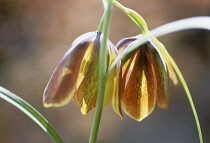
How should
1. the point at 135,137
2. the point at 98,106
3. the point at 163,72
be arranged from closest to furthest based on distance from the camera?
the point at 98,106, the point at 163,72, the point at 135,137

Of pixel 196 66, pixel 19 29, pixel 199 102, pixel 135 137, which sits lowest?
pixel 135 137

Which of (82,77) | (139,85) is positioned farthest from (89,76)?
(139,85)

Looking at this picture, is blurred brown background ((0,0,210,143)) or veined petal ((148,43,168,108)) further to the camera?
blurred brown background ((0,0,210,143))

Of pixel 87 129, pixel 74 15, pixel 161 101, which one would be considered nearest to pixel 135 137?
pixel 87 129

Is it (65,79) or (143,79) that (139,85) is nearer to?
(143,79)

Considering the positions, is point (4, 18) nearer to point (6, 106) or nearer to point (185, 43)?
point (6, 106)

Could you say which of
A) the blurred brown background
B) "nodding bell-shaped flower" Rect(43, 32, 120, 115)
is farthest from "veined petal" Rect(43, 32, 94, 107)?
the blurred brown background

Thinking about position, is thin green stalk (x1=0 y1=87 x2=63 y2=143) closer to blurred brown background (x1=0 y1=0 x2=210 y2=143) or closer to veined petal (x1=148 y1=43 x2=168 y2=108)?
veined petal (x1=148 y1=43 x2=168 y2=108)
